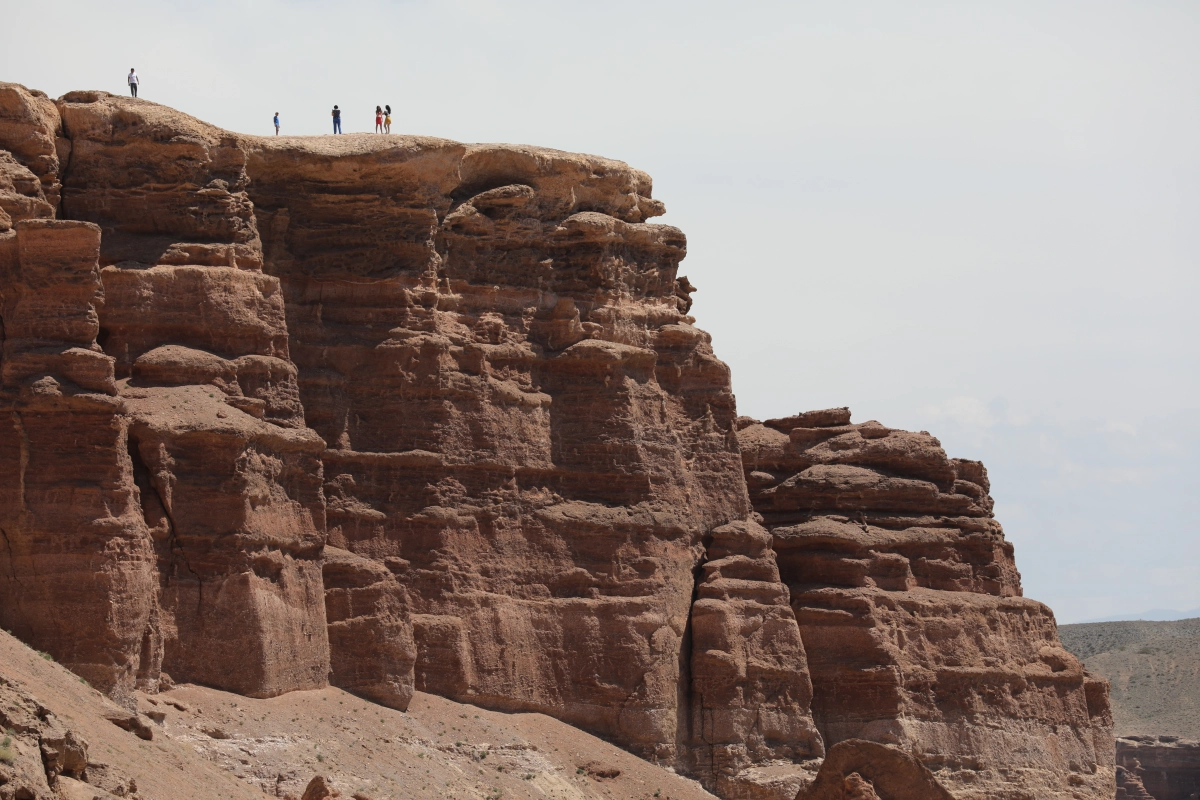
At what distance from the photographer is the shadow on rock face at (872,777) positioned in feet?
141

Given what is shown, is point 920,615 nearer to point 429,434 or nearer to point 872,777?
point 872,777

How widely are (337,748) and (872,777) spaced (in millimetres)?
11358

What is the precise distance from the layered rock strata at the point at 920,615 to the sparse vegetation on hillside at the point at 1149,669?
4337 cm

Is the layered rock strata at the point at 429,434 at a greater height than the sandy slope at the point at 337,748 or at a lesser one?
greater

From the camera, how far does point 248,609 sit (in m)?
39.5

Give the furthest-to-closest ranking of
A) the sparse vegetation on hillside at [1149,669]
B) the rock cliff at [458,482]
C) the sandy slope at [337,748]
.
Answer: the sparse vegetation on hillside at [1149,669], the rock cliff at [458,482], the sandy slope at [337,748]

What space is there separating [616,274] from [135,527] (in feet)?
57.8

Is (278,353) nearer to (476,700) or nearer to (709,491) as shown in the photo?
(476,700)

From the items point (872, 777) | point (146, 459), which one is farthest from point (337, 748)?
point (872, 777)

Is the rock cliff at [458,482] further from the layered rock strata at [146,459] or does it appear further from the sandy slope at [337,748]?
the sandy slope at [337,748]

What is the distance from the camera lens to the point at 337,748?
3928cm

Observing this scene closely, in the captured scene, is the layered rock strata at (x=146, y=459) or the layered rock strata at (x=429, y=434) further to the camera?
the layered rock strata at (x=429, y=434)

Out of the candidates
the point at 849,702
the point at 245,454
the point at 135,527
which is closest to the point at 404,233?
the point at 245,454

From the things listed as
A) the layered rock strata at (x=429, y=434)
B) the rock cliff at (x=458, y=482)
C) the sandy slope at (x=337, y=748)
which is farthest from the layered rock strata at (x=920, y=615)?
the sandy slope at (x=337, y=748)
